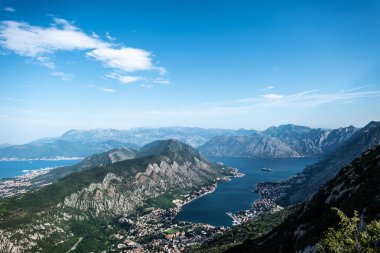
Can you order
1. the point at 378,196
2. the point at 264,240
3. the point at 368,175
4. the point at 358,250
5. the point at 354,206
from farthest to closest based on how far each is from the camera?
the point at 264,240
the point at 368,175
the point at 354,206
the point at 378,196
the point at 358,250

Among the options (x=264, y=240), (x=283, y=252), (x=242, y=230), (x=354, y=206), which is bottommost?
(x=242, y=230)

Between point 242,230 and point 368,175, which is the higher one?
point 368,175

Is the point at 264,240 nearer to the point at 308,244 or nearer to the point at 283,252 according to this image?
the point at 283,252

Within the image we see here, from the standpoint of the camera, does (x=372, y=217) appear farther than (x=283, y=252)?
No

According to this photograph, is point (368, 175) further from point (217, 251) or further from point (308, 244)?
point (217, 251)

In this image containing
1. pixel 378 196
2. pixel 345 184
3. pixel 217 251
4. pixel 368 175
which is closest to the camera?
pixel 378 196

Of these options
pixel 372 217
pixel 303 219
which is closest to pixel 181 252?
pixel 303 219

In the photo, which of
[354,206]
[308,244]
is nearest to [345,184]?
[354,206]
